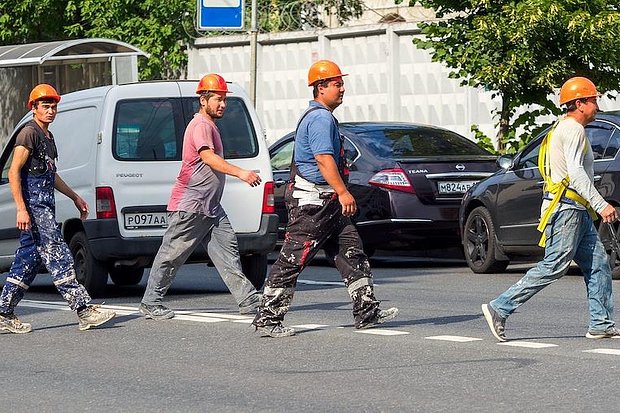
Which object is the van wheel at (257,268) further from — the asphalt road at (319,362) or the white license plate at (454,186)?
the white license plate at (454,186)

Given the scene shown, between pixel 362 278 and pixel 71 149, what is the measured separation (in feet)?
15.2

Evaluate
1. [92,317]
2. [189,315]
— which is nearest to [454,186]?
[189,315]

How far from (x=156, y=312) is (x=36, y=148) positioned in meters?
1.61

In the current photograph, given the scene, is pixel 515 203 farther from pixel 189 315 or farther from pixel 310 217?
pixel 310 217

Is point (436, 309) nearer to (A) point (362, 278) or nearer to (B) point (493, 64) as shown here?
(A) point (362, 278)

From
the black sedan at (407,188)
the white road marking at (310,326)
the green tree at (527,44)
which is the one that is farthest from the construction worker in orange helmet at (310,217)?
the green tree at (527,44)

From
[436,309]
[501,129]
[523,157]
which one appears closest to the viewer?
[436,309]

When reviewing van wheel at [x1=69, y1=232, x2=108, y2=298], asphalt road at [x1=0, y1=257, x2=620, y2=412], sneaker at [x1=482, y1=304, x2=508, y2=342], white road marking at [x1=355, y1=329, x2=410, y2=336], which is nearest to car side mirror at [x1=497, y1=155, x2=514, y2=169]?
asphalt road at [x1=0, y1=257, x2=620, y2=412]

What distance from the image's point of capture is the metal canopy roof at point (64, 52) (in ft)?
76.7

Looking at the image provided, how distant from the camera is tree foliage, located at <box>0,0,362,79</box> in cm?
2884

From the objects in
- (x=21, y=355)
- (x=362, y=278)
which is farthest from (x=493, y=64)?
(x=21, y=355)

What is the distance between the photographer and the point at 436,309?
13.3m

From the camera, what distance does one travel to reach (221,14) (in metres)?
21.4

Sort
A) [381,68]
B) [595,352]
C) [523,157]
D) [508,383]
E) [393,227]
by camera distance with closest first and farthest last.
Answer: [508,383] < [595,352] < [523,157] < [393,227] < [381,68]
